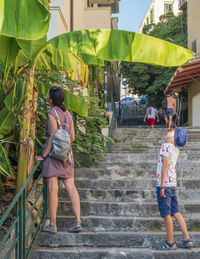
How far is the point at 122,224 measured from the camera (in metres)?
5.79

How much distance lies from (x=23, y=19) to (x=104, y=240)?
9.86ft

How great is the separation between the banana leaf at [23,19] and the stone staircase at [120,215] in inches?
105

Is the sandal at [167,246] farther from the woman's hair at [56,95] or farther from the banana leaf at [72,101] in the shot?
the banana leaf at [72,101]

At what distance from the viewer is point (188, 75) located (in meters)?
18.1

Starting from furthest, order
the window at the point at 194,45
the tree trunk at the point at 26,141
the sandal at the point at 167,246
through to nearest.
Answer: the window at the point at 194,45
the tree trunk at the point at 26,141
the sandal at the point at 167,246

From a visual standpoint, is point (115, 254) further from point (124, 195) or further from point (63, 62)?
point (63, 62)

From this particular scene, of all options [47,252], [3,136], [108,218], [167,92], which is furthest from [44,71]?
[167,92]

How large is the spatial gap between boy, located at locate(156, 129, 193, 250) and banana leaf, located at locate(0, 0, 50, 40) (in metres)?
2.21

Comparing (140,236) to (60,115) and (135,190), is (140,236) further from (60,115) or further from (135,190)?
(60,115)

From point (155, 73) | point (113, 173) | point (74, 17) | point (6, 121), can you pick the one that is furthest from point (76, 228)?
point (155, 73)

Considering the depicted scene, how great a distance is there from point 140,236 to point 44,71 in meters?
3.79

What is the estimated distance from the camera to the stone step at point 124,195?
6.64 m

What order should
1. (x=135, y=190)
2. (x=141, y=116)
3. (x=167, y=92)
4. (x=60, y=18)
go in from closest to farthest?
(x=135, y=190)
(x=60, y=18)
(x=167, y=92)
(x=141, y=116)

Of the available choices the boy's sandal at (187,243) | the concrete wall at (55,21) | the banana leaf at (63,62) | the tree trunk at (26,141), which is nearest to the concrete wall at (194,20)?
the concrete wall at (55,21)
